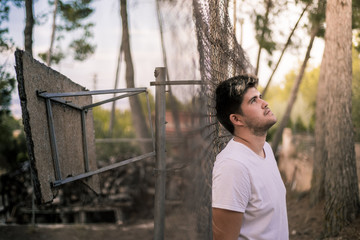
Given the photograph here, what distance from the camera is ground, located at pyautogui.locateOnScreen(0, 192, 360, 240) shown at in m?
6.31

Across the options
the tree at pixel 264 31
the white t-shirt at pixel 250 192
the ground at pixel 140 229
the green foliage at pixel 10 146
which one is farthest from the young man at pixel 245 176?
the green foliage at pixel 10 146

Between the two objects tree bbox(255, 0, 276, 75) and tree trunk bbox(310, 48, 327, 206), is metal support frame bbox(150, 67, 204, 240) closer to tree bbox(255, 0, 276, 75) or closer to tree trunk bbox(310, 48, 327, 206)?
tree trunk bbox(310, 48, 327, 206)

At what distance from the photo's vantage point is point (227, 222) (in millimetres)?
1729

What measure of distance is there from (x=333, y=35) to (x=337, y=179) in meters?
1.77

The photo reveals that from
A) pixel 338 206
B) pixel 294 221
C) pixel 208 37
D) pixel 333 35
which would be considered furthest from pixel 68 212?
pixel 208 37

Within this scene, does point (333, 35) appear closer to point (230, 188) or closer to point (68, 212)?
point (230, 188)

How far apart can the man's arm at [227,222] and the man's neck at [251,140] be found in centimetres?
35

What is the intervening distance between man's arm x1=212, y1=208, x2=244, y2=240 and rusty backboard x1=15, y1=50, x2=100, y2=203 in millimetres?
1287

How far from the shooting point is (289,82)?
4622 cm

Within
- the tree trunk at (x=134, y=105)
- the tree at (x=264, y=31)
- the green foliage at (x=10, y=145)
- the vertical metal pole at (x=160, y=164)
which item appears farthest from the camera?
the green foliage at (x=10, y=145)

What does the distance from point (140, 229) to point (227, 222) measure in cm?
623

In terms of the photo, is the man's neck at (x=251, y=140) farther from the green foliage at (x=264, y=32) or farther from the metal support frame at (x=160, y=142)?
the green foliage at (x=264, y=32)

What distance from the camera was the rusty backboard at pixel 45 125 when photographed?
253 centimetres

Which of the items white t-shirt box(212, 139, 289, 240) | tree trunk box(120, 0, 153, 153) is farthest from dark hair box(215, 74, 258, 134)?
tree trunk box(120, 0, 153, 153)
